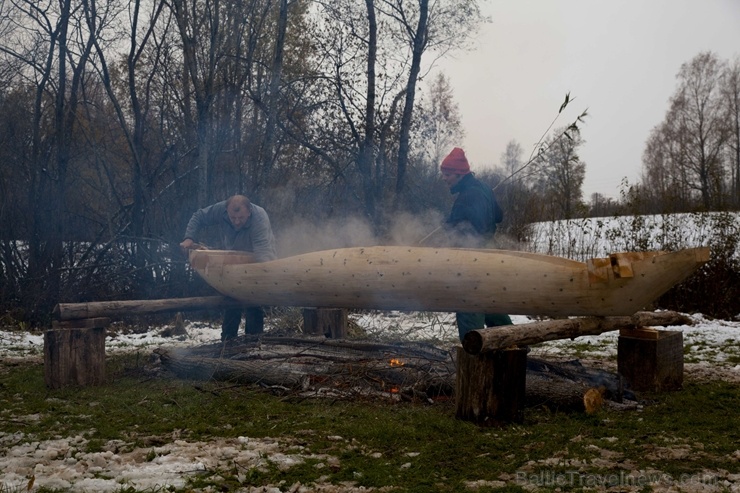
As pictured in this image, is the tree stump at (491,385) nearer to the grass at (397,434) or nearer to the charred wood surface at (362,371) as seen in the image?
the grass at (397,434)

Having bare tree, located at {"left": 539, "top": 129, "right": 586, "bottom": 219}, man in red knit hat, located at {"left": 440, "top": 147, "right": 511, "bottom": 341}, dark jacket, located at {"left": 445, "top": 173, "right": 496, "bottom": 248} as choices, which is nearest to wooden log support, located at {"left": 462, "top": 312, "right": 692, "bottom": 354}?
man in red knit hat, located at {"left": 440, "top": 147, "right": 511, "bottom": 341}

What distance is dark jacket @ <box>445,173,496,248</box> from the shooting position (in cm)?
579

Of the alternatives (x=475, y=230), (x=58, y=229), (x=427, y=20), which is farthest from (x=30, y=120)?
(x=475, y=230)

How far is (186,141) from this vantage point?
11.6 meters

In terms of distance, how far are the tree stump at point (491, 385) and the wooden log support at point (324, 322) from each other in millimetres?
3084

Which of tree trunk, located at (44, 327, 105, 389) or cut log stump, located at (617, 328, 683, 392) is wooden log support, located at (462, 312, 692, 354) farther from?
tree trunk, located at (44, 327, 105, 389)

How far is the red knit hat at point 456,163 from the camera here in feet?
19.4

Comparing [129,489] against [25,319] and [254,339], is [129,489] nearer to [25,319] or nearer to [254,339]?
[254,339]

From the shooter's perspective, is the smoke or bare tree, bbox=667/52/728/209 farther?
bare tree, bbox=667/52/728/209

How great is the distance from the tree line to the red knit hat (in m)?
2.06

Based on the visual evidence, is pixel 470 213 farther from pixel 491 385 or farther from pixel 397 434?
pixel 397 434

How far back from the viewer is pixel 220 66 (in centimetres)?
1061

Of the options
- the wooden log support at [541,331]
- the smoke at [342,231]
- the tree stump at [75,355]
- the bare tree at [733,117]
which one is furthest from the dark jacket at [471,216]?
the bare tree at [733,117]

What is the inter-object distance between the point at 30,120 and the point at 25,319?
3676 mm
